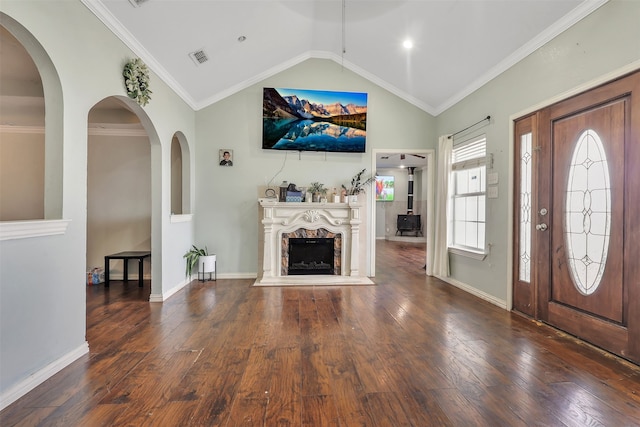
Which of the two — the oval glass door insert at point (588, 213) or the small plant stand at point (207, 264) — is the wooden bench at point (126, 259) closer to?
the small plant stand at point (207, 264)

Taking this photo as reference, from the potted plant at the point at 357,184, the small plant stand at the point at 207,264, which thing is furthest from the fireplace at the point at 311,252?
the small plant stand at the point at 207,264

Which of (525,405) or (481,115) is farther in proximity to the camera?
(481,115)

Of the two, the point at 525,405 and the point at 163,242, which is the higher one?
the point at 163,242

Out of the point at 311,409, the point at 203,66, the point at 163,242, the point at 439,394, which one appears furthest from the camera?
the point at 203,66

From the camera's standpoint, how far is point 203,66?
3602mm

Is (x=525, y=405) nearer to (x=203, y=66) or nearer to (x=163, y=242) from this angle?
(x=163, y=242)

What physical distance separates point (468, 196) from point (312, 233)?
234 centimetres

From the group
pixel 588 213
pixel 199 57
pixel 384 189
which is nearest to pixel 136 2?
pixel 199 57

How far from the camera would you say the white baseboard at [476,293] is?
10.6ft

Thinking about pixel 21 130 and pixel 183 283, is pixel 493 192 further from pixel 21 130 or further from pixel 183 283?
pixel 21 130

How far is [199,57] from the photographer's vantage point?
3402 millimetres

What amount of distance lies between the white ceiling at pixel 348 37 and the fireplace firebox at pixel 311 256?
269 centimetres

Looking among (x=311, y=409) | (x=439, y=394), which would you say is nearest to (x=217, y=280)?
(x=311, y=409)

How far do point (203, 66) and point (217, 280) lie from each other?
120 inches
